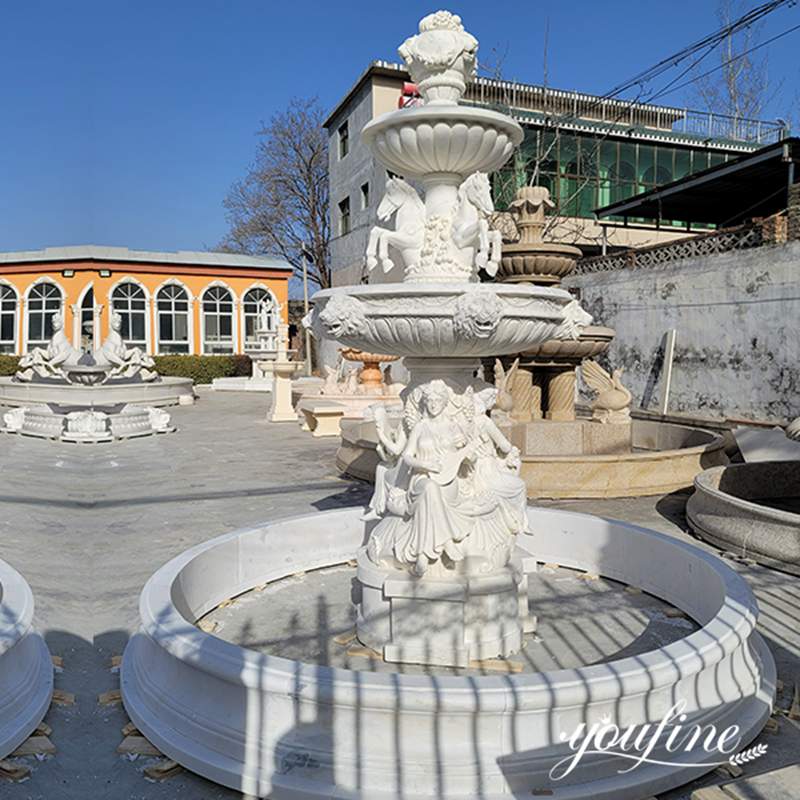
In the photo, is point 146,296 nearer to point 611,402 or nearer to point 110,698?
point 611,402

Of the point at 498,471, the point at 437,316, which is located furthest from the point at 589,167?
the point at 437,316

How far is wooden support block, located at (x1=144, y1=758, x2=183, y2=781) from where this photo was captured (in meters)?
2.79

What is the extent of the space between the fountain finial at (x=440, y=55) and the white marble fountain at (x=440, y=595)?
1cm

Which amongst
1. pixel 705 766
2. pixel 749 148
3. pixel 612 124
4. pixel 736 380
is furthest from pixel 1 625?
pixel 749 148

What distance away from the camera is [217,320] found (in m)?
30.4

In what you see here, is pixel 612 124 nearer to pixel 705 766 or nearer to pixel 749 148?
pixel 749 148

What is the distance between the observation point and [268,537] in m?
4.88

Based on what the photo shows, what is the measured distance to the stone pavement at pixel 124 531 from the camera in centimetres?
288

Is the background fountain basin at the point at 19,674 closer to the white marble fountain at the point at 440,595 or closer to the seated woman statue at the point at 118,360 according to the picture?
the white marble fountain at the point at 440,595

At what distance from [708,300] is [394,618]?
39.1ft

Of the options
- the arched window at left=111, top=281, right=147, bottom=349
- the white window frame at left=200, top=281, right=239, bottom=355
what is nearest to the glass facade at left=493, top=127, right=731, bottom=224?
the white window frame at left=200, top=281, right=239, bottom=355

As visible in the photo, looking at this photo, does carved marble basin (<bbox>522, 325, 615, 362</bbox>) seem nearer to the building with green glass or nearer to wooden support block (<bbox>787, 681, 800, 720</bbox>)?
wooden support block (<bbox>787, 681, 800, 720</bbox>)

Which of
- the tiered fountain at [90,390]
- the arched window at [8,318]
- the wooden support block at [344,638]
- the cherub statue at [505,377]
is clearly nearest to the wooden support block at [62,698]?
the wooden support block at [344,638]

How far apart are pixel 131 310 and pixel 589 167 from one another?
18.3 m
